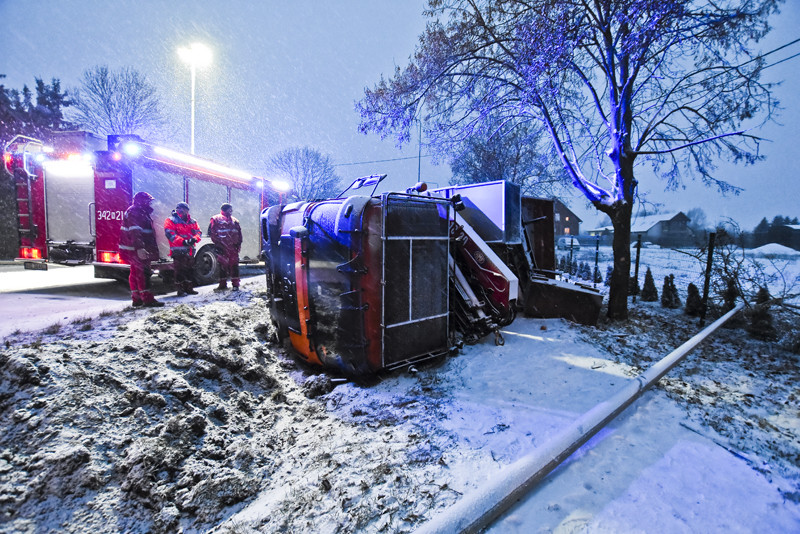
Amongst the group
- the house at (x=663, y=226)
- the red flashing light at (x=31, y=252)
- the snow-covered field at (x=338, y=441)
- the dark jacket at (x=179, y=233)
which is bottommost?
the snow-covered field at (x=338, y=441)

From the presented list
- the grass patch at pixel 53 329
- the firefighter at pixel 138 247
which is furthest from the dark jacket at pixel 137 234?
the grass patch at pixel 53 329

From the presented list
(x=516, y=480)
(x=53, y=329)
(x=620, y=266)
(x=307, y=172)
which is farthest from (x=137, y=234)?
(x=307, y=172)

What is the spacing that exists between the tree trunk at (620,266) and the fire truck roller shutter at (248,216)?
9.89 metres

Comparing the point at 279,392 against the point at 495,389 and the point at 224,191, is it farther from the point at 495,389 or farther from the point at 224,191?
the point at 224,191

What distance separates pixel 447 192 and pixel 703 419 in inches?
201

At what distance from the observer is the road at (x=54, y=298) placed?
4.46 meters

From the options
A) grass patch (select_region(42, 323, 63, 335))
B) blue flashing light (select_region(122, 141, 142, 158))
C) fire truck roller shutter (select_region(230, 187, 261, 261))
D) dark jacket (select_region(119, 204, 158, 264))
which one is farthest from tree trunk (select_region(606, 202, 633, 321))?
fire truck roller shutter (select_region(230, 187, 261, 261))

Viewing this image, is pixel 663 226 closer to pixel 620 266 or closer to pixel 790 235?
pixel 790 235

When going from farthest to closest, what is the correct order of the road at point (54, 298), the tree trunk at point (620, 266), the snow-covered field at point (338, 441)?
1. the tree trunk at point (620, 266)
2. the road at point (54, 298)
3. the snow-covered field at point (338, 441)

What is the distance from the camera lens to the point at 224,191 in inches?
386

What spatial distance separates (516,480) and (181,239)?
7200 mm

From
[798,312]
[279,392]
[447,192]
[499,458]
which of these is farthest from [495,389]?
[798,312]

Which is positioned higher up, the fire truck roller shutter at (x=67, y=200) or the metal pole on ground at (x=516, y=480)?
the fire truck roller shutter at (x=67, y=200)

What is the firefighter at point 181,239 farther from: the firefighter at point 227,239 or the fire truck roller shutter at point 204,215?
the fire truck roller shutter at point 204,215
